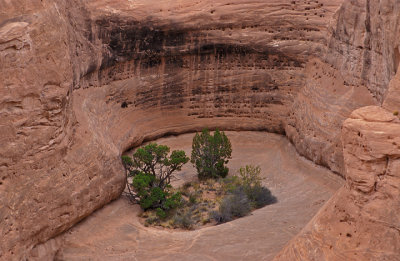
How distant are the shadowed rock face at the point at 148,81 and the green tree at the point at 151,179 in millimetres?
624

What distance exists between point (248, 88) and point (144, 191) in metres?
6.81

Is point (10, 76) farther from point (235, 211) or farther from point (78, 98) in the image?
point (235, 211)

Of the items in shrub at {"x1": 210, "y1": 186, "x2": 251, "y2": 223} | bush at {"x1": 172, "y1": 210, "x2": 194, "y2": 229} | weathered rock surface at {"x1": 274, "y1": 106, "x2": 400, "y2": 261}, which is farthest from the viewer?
shrub at {"x1": 210, "y1": 186, "x2": 251, "y2": 223}

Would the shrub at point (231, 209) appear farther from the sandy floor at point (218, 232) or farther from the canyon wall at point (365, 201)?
the canyon wall at point (365, 201)

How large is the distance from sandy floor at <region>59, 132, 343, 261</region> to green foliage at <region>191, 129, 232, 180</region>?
1897 mm

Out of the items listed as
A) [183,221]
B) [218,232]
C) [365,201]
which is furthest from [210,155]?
[365,201]

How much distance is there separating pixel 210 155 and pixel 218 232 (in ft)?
17.5

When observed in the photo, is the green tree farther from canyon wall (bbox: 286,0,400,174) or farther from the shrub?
canyon wall (bbox: 286,0,400,174)

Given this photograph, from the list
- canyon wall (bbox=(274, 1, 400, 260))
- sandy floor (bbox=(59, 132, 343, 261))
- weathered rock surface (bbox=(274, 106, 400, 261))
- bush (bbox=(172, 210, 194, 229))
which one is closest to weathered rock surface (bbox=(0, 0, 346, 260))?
sandy floor (bbox=(59, 132, 343, 261))

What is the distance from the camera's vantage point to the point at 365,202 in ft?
33.6

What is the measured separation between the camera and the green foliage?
66.2 feet

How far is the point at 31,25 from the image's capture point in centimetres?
1342

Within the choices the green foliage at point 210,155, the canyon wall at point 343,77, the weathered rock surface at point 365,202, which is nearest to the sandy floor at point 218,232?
the canyon wall at point 343,77

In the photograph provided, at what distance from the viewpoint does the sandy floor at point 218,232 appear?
47.1 ft
